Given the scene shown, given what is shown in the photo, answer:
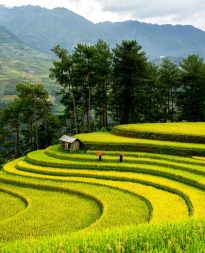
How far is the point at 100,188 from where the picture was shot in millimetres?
28891

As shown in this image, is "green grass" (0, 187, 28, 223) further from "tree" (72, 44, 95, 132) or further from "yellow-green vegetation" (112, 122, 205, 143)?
"tree" (72, 44, 95, 132)

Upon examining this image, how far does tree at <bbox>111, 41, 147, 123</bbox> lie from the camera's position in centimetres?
6062

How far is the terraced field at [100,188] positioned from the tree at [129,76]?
2087cm

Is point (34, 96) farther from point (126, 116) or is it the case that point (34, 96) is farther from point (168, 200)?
point (168, 200)

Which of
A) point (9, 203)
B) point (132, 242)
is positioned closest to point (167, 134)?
point (9, 203)

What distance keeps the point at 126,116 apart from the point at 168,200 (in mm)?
41260

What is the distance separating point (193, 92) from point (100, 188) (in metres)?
39.7

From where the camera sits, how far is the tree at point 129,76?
60.6 metres

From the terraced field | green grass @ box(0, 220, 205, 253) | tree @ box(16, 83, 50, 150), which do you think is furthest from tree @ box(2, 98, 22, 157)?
green grass @ box(0, 220, 205, 253)

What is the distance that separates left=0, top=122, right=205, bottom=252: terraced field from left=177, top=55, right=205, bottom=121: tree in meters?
25.6

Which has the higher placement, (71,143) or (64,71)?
(64,71)

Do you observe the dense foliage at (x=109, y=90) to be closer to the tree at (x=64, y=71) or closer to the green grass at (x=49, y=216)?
the tree at (x=64, y=71)

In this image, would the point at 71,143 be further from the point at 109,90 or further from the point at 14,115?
the point at 14,115

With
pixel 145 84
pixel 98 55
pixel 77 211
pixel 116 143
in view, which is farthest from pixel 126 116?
pixel 77 211
